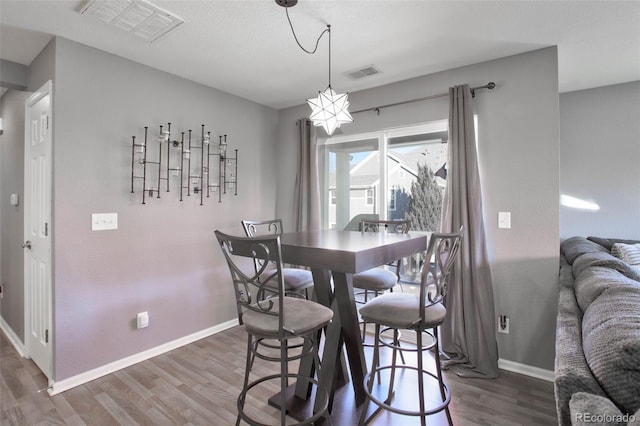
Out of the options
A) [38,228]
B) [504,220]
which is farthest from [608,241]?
[38,228]

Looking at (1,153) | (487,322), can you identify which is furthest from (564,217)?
(1,153)

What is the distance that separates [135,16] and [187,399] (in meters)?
2.56

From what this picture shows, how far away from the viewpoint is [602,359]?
35.9 inches

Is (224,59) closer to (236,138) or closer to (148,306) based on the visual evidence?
(236,138)

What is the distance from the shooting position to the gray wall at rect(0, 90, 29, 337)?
295 cm

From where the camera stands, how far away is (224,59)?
107 inches

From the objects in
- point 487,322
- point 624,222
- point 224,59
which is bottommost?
point 487,322

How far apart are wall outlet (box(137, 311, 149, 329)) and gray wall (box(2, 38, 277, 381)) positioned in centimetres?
5

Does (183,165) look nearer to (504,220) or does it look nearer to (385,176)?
(385,176)

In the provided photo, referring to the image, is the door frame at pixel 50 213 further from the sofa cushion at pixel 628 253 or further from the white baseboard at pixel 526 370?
the sofa cushion at pixel 628 253

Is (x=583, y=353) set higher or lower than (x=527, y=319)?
higher

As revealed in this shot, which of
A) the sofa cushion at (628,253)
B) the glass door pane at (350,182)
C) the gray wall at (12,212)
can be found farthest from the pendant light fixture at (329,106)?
the gray wall at (12,212)

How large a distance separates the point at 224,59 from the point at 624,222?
13.4 feet

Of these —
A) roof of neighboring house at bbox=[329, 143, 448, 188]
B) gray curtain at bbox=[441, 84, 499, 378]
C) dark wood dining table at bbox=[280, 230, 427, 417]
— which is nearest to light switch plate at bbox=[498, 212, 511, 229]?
gray curtain at bbox=[441, 84, 499, 378]
